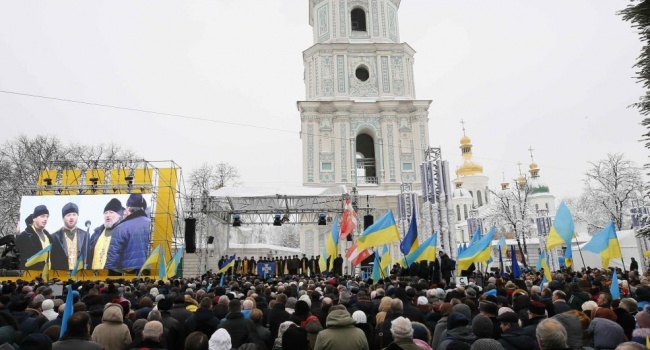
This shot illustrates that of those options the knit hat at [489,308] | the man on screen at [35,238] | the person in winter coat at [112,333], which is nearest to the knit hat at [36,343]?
the person in winter coat at [112,333]

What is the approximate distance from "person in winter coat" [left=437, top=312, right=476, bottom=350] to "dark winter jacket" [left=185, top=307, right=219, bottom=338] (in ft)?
9.21

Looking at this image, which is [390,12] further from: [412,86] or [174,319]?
[174,319]

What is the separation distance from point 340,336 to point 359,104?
32.4 meters

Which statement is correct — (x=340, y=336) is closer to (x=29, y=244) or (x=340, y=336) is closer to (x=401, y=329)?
(x=401, y=329)

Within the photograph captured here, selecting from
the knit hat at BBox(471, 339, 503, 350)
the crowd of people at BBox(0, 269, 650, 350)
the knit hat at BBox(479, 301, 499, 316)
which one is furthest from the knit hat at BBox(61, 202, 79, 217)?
the knit hat at BBox(471, 339, 503, 350)

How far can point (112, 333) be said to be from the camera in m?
5.14

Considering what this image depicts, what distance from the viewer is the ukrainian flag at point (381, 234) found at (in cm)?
1252

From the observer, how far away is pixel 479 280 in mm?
14391

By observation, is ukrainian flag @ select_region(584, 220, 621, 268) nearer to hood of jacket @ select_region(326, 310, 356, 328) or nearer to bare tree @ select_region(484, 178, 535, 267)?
hood of jacket @ select_region(326, 310, 356, 328)

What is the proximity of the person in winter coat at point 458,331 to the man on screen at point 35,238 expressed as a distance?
26.4 m

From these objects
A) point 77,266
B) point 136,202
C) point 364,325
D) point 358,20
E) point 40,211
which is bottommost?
point 364,325

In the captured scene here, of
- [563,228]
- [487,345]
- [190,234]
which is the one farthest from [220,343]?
[190,234]

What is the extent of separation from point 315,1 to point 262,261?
936 inches

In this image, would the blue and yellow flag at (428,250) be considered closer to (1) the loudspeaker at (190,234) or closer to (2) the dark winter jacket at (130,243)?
(1) the loudspeaker at (190,234)
